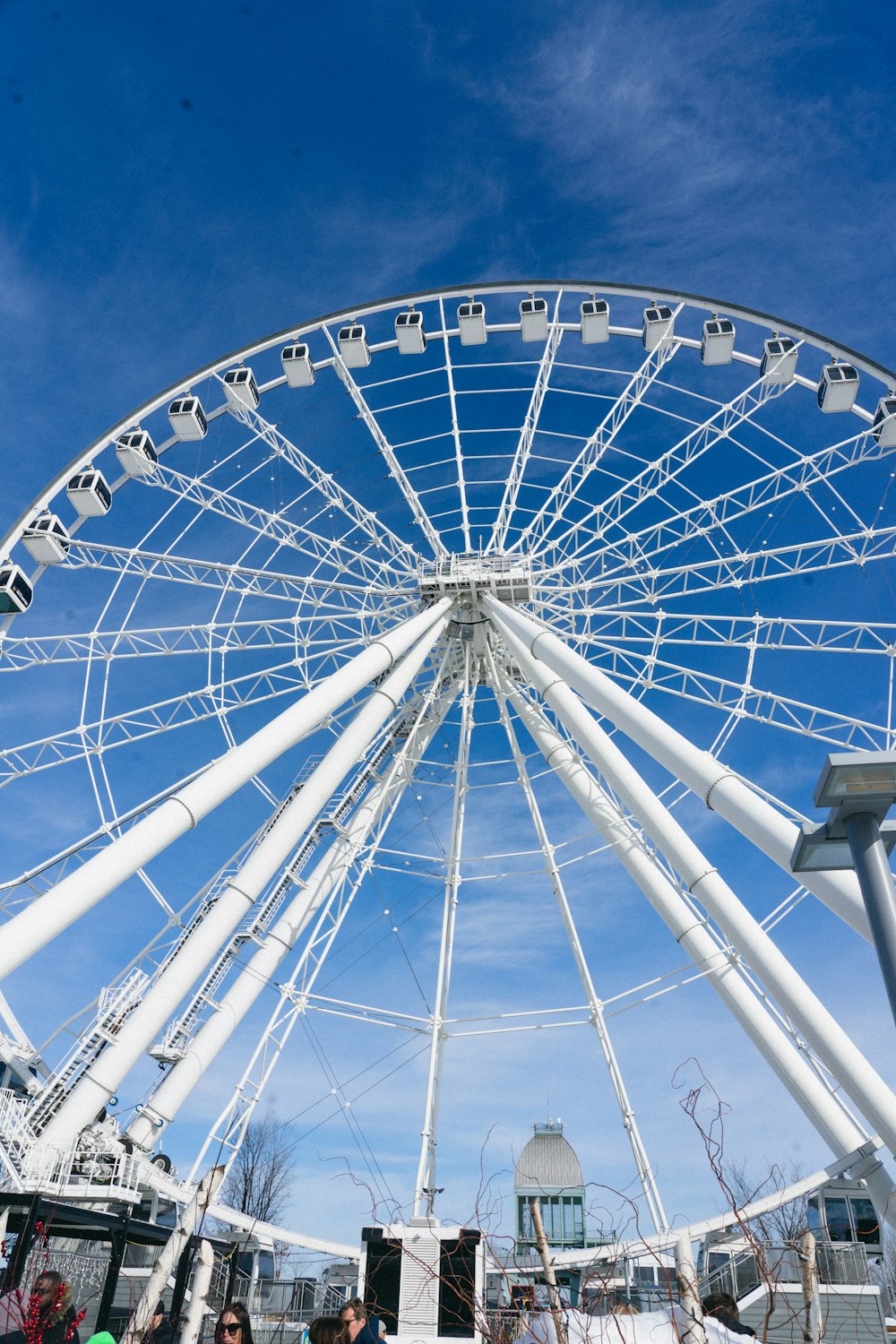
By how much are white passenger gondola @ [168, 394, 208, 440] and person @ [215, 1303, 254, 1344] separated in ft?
61.8

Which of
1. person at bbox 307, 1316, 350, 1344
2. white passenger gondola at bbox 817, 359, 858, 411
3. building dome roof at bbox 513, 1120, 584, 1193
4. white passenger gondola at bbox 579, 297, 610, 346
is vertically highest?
white passenger gondola at bbox 579, 297, 610, 346

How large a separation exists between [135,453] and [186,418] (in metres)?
1.57

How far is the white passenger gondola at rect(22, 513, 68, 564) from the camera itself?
20188 millimetres

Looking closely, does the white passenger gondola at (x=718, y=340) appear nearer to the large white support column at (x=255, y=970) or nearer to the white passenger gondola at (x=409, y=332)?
the white passenger gondola at (x=409, y=332)

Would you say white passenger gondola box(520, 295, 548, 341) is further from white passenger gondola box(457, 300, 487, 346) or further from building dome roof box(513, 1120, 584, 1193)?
building dome roof box(513, 1120, 584, 1193)

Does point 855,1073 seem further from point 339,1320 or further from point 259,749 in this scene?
point 259,749

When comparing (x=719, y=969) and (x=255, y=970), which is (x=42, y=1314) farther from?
(x=255, y=970)

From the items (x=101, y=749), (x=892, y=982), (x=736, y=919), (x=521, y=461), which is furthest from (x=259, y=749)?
(x=892, y=982)

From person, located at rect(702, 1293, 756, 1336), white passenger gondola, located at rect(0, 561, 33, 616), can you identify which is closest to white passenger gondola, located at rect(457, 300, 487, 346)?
white passenger gondola, located at rect(0, 561, 33, 616)

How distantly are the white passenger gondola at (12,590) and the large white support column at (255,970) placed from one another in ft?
21.6

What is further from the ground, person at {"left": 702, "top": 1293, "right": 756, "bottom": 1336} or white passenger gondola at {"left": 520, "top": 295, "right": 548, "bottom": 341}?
white passenger gondola at {"left": 520, "top": 295, "right": 548, "bottom": 341}

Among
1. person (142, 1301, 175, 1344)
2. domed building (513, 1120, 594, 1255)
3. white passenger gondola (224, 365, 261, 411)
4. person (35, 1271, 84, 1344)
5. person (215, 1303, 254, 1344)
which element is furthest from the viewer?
domed building (513, 1120, 594, 1255)

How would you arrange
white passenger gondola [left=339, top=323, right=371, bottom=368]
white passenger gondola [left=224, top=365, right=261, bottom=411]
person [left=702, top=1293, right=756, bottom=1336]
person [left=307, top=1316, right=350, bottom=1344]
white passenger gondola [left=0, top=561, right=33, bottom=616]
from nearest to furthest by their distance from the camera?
person [left=307, top=1316, right=350, bottom=1344] < person [left=702, top=1293, right=756, bottom=1336] < white passenger gondola [left=0, top=561, right=33, bottom=616] < white passenger gondola [left=224, top=365, right=261, bottom=411] < white passenger gondola [left=339, top=323, right=371, bottom=368]

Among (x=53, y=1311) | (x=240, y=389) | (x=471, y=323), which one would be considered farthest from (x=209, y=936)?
(x=471, y=323)
